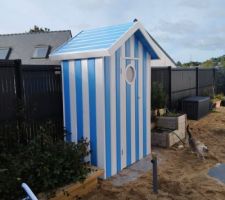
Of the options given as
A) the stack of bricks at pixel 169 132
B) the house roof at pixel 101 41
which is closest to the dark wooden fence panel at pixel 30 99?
the house roof at pixel 101 41

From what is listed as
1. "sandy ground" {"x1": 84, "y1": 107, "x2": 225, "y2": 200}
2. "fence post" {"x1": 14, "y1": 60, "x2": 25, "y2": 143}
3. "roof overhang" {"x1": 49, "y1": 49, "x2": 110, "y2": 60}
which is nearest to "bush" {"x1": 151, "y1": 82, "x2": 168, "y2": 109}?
"sandy ground" {"x1": 84, "y1": 107, "x2": 225, "y2": 200}

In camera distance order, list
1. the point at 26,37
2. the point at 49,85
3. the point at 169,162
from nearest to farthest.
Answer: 1. the point at 49,85
2. the point at 169,162
3. the point at 26,37

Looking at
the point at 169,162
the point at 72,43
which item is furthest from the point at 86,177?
the point at 72,43

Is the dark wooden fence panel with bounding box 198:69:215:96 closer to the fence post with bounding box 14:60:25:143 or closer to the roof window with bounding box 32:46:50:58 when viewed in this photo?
the roof window with bounding box 32:46:50:58

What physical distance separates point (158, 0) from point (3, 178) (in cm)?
555

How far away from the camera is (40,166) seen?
3.34 meters

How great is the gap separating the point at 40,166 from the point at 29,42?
15974mm

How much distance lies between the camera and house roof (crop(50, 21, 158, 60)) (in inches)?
155

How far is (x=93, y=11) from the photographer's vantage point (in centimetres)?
692

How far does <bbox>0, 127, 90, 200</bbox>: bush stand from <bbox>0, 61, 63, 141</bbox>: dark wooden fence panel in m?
0.35

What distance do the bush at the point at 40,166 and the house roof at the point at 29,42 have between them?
1280 centimetres

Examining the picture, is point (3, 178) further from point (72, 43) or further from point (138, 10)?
point (138, 10)

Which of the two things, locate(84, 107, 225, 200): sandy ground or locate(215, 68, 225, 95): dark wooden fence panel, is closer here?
locate(84, 107, 225, 200): sandy ground

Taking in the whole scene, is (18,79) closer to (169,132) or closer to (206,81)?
(169,132)
